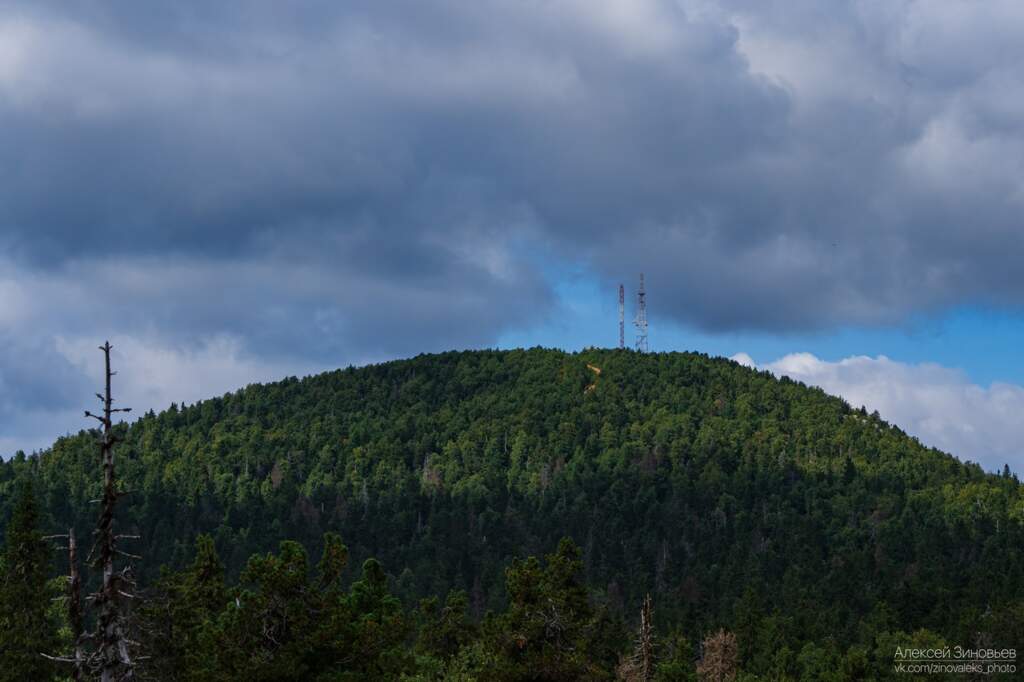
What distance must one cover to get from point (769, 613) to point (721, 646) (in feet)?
166

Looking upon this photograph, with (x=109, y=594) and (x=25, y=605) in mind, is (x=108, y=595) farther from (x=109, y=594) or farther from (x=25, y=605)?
(x=25, y=605)

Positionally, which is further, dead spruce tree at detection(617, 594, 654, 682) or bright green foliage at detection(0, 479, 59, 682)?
dead spruce tree at detection(617, 594, 654, 682)

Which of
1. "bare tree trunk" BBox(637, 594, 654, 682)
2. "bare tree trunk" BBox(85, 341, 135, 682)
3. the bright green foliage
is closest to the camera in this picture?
"bare tree trunk" BBox(85, 341, 135, 682)

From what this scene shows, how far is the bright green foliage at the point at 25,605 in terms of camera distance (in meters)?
63.5

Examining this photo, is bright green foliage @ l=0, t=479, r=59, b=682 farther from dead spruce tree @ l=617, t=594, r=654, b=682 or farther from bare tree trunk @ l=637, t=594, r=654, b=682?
bare tree trunk @ l=637, t=594, r=654, b=682

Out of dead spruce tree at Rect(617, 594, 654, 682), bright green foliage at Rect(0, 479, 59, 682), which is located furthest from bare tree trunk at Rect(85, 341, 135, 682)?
dead spruce tree at Rect(617, 594, 654, 682)

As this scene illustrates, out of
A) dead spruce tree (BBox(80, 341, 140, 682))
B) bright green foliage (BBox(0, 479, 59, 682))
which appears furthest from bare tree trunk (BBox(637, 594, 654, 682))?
dead spruce tree (BBox(80, 341, 140, 682))

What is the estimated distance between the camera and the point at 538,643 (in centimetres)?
6103

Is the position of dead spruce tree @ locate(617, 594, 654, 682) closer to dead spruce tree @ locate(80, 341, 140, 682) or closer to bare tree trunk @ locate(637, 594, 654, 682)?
bare tree trunk @ locate(637, 594, 654, 682)

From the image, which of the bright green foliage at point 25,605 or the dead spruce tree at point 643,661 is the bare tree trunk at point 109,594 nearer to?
the bright green foliage at point 25,605

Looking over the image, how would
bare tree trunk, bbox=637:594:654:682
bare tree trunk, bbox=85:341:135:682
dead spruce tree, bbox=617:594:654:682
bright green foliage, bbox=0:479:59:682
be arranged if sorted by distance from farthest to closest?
dead spruce tree, bbox=617:594:654:682
bare tree trunk, bbox=637:594:654:682
bright green foliage, bbox=0:479:59:682
bare tree trunk, bbox=85:341:135:682

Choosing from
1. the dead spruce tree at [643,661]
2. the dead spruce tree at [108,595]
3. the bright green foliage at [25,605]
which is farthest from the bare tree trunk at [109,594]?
the dead spruce tree at [643,661]

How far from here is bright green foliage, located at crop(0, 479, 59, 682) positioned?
208 feet

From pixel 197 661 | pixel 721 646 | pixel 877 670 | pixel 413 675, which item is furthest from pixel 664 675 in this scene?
pixel 877 670
